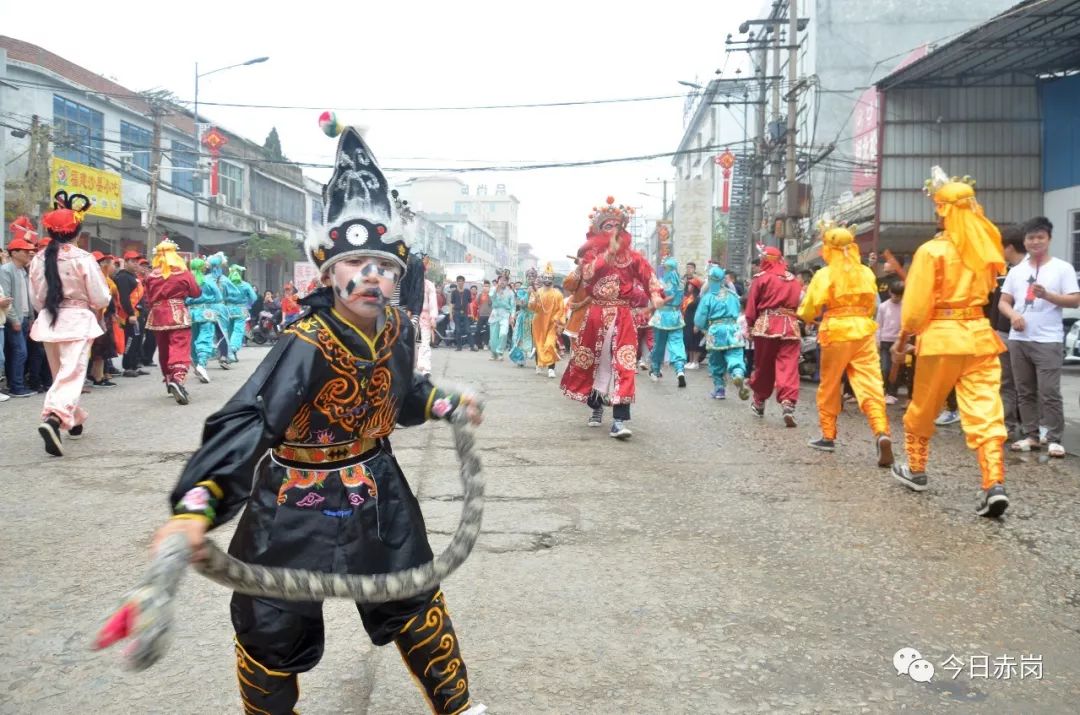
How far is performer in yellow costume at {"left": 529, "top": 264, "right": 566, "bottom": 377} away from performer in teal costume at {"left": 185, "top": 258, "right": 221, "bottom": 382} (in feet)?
18.6

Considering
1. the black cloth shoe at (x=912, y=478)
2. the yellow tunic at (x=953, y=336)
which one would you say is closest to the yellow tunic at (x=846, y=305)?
the black cloth shoe at (x=912, y=478)

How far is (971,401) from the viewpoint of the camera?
571 cm

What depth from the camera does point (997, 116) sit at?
1984cm

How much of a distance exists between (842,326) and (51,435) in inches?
250

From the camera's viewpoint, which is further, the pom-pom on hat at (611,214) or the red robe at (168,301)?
the red robe at (168,301)

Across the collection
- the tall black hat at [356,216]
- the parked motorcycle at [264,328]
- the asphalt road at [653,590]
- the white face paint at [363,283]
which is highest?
the tall black hat at [356,216]

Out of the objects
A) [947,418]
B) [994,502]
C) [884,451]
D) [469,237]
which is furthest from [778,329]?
[469,237]

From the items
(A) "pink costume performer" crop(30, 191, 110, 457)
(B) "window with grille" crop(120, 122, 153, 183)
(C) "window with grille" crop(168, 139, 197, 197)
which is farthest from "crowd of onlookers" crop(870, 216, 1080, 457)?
(C) "window with grille" crop(168, 139, 197, 197)

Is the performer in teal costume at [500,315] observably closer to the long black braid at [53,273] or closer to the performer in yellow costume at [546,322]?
the performer in yellow costume at [546,322]

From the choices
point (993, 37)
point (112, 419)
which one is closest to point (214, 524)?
point (112, 419)

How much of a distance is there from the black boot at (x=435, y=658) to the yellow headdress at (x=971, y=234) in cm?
450

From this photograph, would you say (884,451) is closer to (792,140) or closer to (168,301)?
(168,301)

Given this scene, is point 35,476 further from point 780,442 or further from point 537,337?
point 537,337

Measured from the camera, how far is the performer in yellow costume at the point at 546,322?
1677cm
